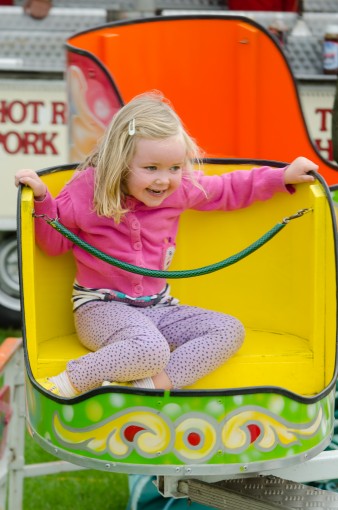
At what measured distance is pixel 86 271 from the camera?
2725mm

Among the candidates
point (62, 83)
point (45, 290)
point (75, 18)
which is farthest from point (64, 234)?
point (75, 18)

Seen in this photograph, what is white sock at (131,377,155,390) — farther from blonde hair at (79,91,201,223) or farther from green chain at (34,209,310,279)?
blonde hair at (79,91,201,223)

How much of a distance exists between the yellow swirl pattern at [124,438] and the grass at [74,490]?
142cm

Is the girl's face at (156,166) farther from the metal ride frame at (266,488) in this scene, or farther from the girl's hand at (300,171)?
the metal ride frame at (266,488)

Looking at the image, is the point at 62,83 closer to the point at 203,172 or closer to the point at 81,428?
the point at 203,172

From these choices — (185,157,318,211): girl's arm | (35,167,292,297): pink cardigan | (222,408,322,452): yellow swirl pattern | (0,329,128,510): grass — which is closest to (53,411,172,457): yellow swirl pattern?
(222,408,322,452): yellow swirl pattern

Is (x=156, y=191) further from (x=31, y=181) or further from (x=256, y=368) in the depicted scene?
(x=256, y=368)

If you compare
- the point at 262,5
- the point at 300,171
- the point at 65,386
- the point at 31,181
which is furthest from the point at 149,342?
the point at 262,5

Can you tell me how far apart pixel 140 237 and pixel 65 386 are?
0.42 meters

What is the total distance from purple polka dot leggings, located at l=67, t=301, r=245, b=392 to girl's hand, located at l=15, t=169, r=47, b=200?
0.31 meters

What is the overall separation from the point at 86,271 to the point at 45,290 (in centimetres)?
15

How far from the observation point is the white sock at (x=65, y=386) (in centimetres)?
247

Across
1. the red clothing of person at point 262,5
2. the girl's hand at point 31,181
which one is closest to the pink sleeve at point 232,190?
the girl's hand at point 31,181

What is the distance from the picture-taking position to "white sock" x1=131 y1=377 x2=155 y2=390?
2469 millimetres
